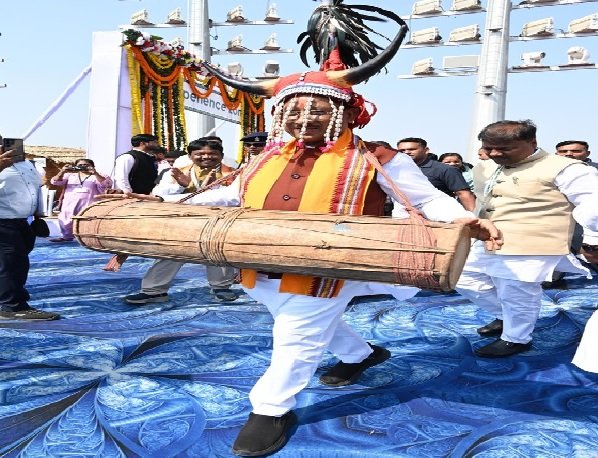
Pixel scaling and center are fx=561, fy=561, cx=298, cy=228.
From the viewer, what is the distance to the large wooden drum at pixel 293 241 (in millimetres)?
1668

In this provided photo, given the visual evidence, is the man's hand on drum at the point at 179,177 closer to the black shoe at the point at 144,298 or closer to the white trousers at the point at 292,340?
the black shoe at the point at 144,298

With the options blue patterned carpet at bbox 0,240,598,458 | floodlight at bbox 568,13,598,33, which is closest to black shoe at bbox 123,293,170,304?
blue patterned carpet at bbox 0,240,598,458

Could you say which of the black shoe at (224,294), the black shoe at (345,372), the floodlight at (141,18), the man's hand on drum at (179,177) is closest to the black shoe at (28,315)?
the black shoe at (224,294)

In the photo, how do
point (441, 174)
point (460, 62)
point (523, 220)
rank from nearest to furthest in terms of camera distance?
point (523, 220)
point (441, 174)
point (460, 62)

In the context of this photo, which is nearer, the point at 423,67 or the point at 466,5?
the point at 466,5

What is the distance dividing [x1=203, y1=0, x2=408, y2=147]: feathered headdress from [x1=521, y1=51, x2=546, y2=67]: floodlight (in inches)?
574

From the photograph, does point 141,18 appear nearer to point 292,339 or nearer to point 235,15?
point 235,15

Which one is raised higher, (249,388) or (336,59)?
(336,59)

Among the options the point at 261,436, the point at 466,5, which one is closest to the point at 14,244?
the point at 261,436

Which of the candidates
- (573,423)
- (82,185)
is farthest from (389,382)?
(82,185)

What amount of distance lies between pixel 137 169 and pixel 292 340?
12.5ft

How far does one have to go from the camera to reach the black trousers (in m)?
3.68

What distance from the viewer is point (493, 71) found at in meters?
14.6

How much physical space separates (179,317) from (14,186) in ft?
4.55
